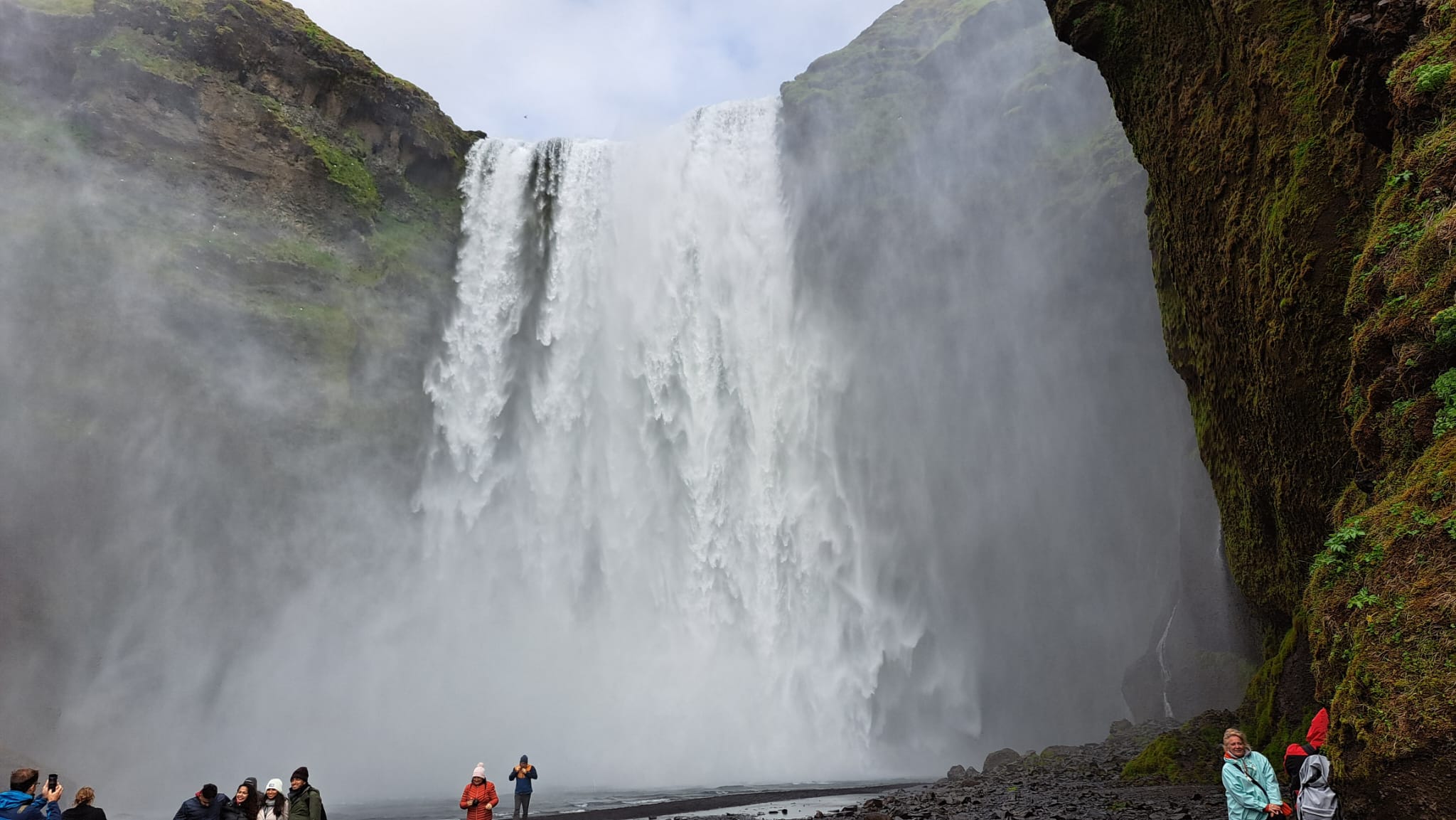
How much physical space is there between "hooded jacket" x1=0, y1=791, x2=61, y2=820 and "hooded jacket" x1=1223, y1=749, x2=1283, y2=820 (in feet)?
29.5

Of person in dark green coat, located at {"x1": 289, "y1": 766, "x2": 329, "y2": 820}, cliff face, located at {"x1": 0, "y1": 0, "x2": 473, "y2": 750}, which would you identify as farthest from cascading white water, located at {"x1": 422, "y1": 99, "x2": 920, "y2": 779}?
person in dark green coat, located at {"x1": 289, "y1": 766, "x2": 329, "y2": 820}

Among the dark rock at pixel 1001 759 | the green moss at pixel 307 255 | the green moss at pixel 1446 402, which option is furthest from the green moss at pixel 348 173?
the green moss at pixel 1446 402

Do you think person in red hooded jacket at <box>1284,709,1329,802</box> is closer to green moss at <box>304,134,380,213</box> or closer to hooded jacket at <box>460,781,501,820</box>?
hooded jacket at <box>460,781,501,820</box>

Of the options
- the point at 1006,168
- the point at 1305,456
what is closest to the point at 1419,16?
the point at 1305,456

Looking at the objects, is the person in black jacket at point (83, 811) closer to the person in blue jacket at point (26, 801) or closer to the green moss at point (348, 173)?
the person in blue jacket at point (26, 801)

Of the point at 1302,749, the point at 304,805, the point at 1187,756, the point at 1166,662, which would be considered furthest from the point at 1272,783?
the point at 1166,662

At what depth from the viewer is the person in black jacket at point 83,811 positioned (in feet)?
22.0

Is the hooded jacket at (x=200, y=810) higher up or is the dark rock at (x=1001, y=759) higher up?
the hooded jacket at (x=200, y=810)

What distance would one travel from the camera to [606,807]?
16.0m

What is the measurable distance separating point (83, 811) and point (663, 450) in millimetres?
22207

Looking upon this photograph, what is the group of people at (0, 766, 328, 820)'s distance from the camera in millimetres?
6902

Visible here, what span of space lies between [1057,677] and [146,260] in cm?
3267

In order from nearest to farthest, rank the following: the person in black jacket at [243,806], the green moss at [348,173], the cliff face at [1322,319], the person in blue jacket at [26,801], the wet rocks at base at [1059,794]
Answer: the cliff face at [1322,319] < the person in blue jacket at [26,801] < the person in black jacket at [243,806] < the wet rocks at base at [1059,794] < the green moss at [348,173]

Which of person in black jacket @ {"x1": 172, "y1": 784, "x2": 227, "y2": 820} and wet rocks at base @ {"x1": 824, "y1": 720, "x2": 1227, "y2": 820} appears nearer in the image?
person in black jacket @ {"x1": 172, "y1": 784, "x2": 227, "y2": 820}
